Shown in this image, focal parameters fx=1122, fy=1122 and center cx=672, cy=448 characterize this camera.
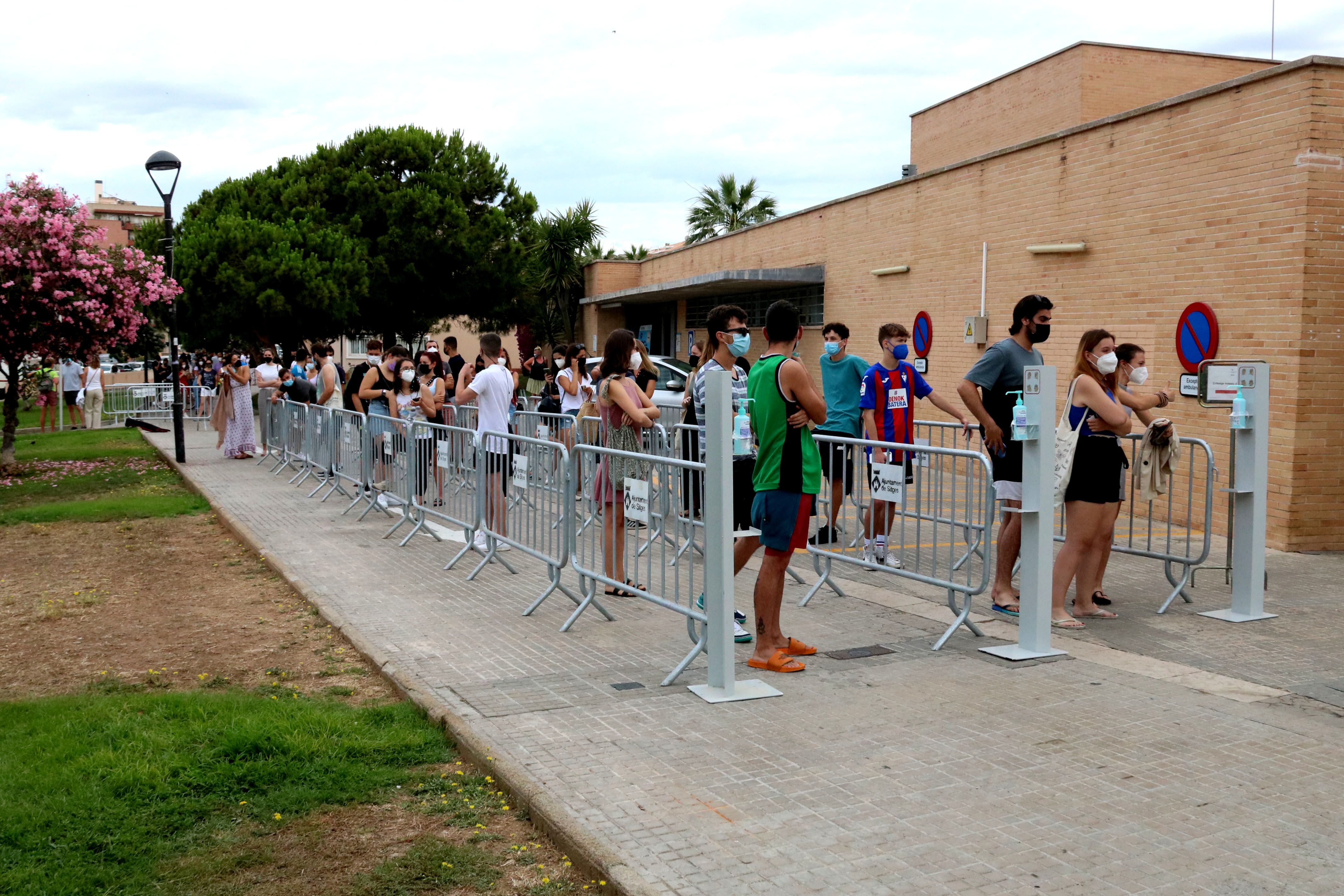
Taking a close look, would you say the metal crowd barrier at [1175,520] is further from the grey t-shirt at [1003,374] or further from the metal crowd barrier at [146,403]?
the metal crowd barrier at [146,403]

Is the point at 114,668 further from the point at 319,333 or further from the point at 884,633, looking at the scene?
the point at 319,333

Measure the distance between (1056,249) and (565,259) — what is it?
24.7m

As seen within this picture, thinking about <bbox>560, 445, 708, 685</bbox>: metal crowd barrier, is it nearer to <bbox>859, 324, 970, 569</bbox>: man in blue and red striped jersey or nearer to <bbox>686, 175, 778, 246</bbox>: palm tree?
<bbox>859, 324, 970, 569</bbox>: man in blue and red striped jersey

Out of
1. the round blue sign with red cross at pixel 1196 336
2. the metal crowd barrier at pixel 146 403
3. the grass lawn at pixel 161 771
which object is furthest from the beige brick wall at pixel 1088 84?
the metal crowd barrier at pixel 146 403

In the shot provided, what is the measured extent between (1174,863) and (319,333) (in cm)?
3558

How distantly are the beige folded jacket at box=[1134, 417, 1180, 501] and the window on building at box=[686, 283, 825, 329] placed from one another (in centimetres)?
1038

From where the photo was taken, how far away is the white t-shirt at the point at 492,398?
1033 centimetres

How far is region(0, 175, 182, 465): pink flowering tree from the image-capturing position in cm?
1591

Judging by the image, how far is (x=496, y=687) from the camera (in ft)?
19.1

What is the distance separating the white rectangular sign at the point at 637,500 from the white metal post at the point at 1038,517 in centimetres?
213

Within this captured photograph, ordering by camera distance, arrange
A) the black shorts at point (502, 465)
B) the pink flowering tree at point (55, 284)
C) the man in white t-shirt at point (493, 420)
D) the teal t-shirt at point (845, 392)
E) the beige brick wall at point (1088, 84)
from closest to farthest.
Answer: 1. the black shorts at point (502, 465)
2. the man in white t-shirt at point (493, 420)
3. the teal t-shirt at point (845, 392)
4. the pink flowering tree at point (55, 284)
5. the beige brick wall at point (1088, 84)

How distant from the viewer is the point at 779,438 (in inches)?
232

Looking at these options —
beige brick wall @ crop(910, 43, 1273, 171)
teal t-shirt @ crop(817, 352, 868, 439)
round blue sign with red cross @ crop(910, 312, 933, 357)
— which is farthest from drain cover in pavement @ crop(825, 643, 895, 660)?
beige brick wall @ crop(910, 43, 1273, 171)

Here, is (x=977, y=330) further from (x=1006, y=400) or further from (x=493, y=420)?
(x=1006, y=400)
